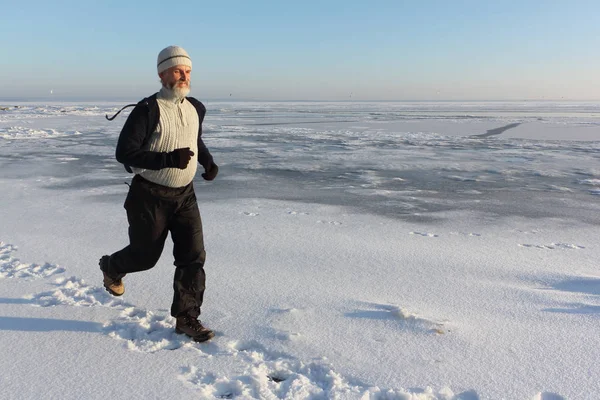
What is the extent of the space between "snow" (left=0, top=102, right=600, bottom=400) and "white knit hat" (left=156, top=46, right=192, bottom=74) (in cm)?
140

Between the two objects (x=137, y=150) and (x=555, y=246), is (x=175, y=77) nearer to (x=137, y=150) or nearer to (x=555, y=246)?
(x=137, y=150)

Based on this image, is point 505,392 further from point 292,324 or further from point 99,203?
point 99,203

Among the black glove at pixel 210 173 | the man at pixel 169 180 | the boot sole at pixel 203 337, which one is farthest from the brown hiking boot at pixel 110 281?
the black glove at pixel 210 173

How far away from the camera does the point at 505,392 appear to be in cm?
198

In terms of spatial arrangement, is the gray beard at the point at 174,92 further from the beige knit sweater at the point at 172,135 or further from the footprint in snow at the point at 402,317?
the footprint in snow at the point at 402,317

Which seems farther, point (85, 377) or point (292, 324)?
point (292, 324)

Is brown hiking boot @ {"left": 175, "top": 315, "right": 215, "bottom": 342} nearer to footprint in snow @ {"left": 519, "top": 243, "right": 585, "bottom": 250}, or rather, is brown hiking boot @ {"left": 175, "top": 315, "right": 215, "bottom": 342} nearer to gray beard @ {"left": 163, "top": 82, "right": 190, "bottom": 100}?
gray beard @ {"left": 163, "top": 82, "right": 190, "bottom": 100}

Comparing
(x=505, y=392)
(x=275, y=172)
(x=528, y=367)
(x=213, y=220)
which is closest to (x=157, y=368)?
(x=505, y=392)

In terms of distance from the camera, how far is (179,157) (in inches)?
85.5

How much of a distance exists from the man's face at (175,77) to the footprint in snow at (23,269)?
189 cm

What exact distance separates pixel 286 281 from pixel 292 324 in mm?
689

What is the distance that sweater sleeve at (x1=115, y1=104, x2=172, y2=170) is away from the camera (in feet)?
7.16

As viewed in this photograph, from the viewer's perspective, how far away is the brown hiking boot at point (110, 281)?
8.83 ft

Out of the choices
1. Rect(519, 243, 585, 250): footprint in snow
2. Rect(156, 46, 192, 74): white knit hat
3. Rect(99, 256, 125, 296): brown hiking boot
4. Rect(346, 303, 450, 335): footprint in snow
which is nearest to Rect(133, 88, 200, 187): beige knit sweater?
Rect(156, 46, 192, 74): white knit hat
